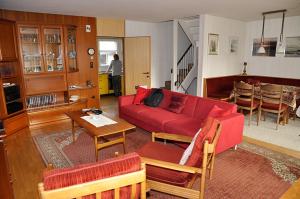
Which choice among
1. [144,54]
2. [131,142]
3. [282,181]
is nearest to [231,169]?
[282,181]

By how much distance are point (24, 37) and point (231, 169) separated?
4767mm

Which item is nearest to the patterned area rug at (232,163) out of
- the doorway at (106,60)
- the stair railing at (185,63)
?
the stair railing at (185,63)

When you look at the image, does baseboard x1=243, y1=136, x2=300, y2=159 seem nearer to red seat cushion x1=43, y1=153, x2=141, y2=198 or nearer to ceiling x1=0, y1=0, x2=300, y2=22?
ceiling x1=0, y1=0, x2=300, y2=22

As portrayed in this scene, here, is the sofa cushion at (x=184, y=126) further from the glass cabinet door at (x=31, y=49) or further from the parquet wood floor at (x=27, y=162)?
the glass cabinet door at (x=31, y=49)

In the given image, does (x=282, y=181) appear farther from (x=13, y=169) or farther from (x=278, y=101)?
(x=13, y=169)

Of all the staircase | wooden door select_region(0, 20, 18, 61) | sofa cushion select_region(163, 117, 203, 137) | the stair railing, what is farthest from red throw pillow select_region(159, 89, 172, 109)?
wooden door select_region(0, 20, 18, 61)

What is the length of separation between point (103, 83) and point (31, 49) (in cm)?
304

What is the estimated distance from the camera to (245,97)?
4.84m

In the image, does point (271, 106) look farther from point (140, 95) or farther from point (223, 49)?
point (140, 95)

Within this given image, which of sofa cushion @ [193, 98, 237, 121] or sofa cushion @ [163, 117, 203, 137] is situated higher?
sofa cushion @ [193, 98, 237, 121]

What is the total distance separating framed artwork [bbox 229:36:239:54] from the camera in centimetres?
622

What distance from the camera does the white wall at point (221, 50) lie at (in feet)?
17.7

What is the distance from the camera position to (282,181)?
8.59 ft

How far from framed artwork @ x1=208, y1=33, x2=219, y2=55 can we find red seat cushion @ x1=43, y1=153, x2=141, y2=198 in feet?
15.8
